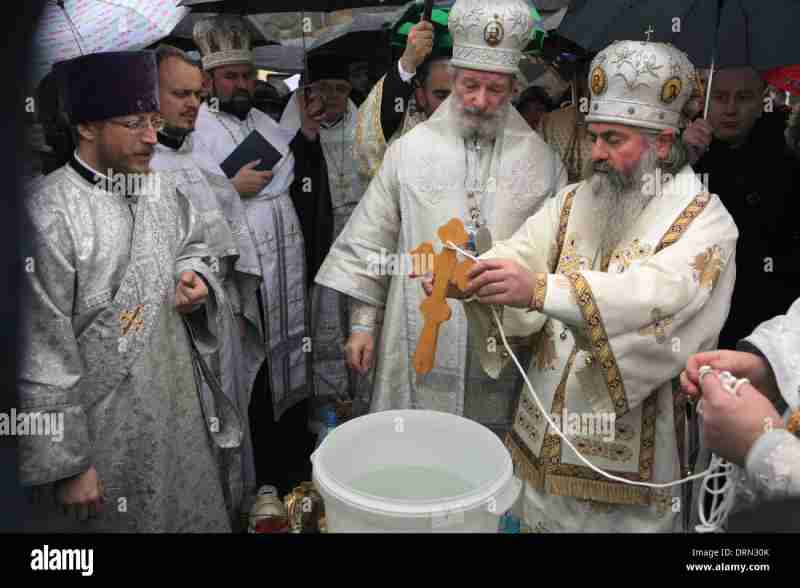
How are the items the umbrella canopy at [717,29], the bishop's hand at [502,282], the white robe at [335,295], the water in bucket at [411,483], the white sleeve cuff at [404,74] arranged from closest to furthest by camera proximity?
the water in bucket at [411,483]
the bishop's hand at [502,282]
the umbrella canopy at [717,29]
the white sleeve cuff at [404,74]
the white robe at [335,295]

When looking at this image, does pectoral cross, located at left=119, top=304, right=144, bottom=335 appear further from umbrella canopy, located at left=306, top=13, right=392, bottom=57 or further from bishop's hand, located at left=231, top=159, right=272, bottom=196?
umbrella canopy, located at left=306, top=13, right=392, bottom=57

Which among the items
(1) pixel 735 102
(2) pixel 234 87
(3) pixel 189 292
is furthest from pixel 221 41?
(1) pixel 735 102

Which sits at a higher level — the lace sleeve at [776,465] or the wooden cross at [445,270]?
the wooden cross at [445,270]

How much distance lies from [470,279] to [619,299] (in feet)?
1.56

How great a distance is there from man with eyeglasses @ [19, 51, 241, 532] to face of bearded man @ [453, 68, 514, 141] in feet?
3.90

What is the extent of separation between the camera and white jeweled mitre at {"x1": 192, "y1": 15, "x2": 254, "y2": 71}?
12.5 feet

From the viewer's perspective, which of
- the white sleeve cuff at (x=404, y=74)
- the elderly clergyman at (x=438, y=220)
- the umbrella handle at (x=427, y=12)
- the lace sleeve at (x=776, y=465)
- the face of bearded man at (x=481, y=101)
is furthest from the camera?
the white sleeve cuff at (x=404, y=74)

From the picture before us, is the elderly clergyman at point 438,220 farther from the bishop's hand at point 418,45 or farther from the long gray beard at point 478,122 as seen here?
the bishop's hand at point 418,45

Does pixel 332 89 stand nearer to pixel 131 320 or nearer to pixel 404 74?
pixel 404 74

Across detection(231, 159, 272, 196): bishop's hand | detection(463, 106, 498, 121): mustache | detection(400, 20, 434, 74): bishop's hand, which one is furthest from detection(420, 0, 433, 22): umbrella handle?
detection(231, 159, 272, 196): bishop's hand

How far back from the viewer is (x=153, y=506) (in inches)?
105

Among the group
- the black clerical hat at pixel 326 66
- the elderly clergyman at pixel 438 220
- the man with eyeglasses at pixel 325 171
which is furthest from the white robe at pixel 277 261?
the elderly clergyman at pixel 438 220

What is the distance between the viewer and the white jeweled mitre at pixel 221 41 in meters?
3.80
